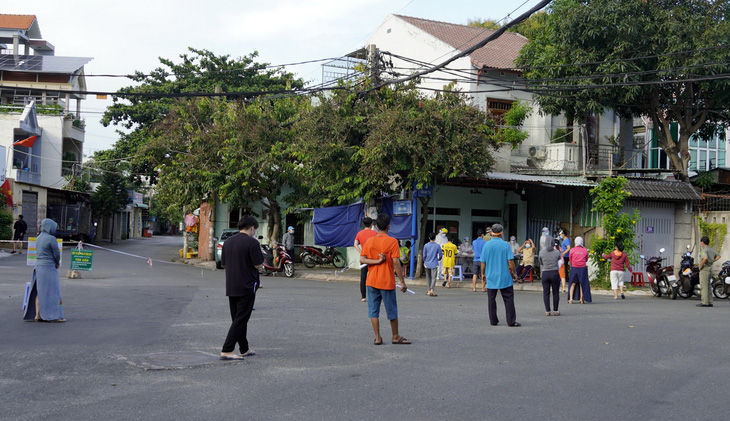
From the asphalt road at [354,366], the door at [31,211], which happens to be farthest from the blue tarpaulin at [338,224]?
the door at [31,211]

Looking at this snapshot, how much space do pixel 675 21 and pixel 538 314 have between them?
42.8 ft

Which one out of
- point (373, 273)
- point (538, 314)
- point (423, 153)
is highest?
point (423, 153)

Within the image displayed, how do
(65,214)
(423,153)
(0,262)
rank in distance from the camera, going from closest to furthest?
(423,153)
(0,262)
(65,214)

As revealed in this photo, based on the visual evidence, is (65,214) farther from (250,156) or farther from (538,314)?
(538,314)

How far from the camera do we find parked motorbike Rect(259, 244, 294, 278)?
24.9m

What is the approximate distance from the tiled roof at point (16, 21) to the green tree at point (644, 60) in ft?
154

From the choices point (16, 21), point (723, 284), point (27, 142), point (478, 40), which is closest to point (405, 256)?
point (723, 284)

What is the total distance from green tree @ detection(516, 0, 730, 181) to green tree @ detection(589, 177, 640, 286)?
2.95m

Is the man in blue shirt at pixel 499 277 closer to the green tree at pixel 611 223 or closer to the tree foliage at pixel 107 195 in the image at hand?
the green tree at pixel 611 223

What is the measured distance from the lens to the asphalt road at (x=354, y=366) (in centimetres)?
593

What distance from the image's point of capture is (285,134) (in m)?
28.2

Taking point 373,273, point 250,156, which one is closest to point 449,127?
point 250,156

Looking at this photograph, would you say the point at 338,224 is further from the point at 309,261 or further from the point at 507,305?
the point at 507,305

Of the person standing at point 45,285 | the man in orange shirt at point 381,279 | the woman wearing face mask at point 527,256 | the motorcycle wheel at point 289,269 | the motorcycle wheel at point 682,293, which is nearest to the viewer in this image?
the man in orange shirt at point 381,279
